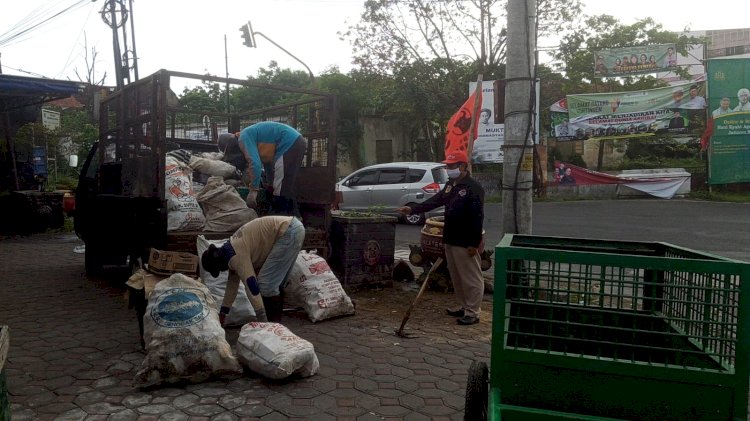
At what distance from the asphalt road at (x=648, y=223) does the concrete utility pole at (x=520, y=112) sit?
5.28 metres

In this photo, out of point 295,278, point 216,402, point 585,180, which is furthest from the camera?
point 585,180

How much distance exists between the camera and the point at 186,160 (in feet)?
21.6

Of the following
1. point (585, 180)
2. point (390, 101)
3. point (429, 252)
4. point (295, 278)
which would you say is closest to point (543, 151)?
point (585, 180)

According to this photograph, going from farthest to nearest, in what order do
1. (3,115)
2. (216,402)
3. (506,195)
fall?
(3,115), (506,195), (216,402)

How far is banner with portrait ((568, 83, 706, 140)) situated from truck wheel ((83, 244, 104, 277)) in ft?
60.3

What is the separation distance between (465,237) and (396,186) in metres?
9.30

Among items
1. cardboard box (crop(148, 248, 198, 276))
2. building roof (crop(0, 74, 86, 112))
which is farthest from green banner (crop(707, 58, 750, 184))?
cardboard box (crop(148, 248, 198, 276))

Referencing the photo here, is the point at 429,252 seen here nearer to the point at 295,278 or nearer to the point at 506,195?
the point at 506,195

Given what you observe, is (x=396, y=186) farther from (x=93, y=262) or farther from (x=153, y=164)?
(x=153, y=164)

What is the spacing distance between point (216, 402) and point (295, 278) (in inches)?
81.6

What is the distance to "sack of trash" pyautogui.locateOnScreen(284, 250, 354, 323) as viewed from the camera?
17.9 feet

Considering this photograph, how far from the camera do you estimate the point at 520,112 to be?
5.89 m

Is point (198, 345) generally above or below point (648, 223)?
above

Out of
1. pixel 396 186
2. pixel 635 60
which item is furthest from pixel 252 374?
pixel 635 60
